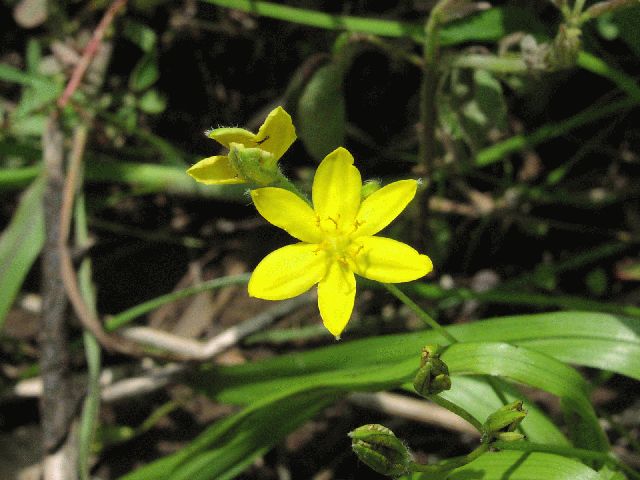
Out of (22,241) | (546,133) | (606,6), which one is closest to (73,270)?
(22,241)

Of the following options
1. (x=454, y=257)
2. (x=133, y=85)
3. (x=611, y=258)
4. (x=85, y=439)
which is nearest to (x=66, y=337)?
(x=85, y=439)

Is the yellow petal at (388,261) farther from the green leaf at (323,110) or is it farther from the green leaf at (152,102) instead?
the green leaf at (152,102)

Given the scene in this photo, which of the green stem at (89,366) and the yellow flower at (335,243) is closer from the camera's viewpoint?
the yellow flower at (335,243)

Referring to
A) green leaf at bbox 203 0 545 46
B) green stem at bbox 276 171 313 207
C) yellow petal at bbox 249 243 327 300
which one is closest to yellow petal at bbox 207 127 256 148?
green stem at bbox 276 171 313 207

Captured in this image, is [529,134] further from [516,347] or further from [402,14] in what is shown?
[516,347]

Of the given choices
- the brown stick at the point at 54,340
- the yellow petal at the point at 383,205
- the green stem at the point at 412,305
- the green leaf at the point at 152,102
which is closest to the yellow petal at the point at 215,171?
the yellow petal at the point at 383,205

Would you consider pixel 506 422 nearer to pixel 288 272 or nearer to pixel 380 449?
pixel 380 449
